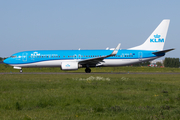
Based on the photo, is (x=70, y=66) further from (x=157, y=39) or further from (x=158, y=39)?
(x=158, y=39)

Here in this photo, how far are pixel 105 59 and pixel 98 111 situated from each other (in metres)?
27.5

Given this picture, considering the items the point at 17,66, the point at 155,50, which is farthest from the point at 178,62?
the point at 17,66

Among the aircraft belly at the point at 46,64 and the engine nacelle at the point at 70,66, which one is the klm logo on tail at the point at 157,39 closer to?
the engine nacelle at the point at 70,66

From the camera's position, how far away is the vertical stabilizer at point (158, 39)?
3816 cm

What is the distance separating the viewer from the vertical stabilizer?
3816cm

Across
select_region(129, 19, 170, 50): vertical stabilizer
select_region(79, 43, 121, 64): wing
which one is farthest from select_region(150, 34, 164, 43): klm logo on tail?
select_region(79, 43, 121, 64): wing

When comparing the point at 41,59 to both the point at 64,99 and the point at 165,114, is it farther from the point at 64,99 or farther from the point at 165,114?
the point at 165,114

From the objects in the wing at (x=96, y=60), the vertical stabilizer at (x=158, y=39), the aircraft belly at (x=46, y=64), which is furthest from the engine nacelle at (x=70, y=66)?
the vertical stabilizer at (x=158, y=39)

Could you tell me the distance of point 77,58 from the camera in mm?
35875

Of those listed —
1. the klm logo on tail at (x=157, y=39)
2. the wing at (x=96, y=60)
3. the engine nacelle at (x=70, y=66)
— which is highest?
the klm logo on tail at (x=157, y=39)

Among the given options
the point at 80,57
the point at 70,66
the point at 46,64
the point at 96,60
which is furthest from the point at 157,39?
the point at 46,64

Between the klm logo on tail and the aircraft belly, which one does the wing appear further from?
the klm logo on tail

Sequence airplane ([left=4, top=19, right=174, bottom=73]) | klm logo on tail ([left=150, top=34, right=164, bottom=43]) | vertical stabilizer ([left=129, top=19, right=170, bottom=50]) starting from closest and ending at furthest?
airplane ([left=4, top=19, right=174, bottom=73])
vertical stabilizer ([left=129, top=19, right=170, bottom=50])
klm logo on tail ([left=150, top=34, right=164, bottom=43])

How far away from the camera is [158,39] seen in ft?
126
